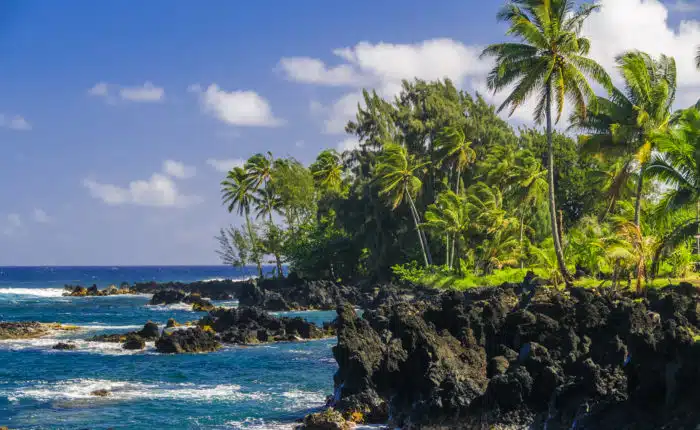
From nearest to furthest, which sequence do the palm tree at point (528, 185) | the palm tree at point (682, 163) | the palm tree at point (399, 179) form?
1. the palm tree at point (682, 163)
2. the palm tree at point (528, 185)
3. the palm tree at point (399, 179)

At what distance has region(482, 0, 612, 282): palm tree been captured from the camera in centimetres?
3597

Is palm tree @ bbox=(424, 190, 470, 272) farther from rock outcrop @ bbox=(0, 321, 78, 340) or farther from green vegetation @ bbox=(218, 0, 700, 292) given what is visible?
rock outcrop @ bbox=(0, 321, 78, 340)

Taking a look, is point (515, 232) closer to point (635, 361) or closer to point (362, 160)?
point (362, 160)

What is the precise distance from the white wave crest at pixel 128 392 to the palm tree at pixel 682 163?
17552 millimetres

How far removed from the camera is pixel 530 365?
1939 centimetres

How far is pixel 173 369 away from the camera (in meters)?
34.4

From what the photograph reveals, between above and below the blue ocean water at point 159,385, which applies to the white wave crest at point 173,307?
above

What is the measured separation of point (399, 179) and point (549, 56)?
30.6 metres

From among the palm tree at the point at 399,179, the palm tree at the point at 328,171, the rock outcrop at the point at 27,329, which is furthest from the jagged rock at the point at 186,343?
the palm tree at the point at 328,171

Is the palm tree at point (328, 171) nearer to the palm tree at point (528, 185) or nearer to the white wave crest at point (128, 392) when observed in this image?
the palm tree at point (528, 185)

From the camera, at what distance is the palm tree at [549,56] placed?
36.0 metres

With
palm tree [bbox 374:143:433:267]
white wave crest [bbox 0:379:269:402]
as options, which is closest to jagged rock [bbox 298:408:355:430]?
white wave crest [bbox 0:379:269:402]

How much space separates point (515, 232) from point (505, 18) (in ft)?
92.0

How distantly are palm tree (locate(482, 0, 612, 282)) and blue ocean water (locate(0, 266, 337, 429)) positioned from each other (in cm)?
1493
